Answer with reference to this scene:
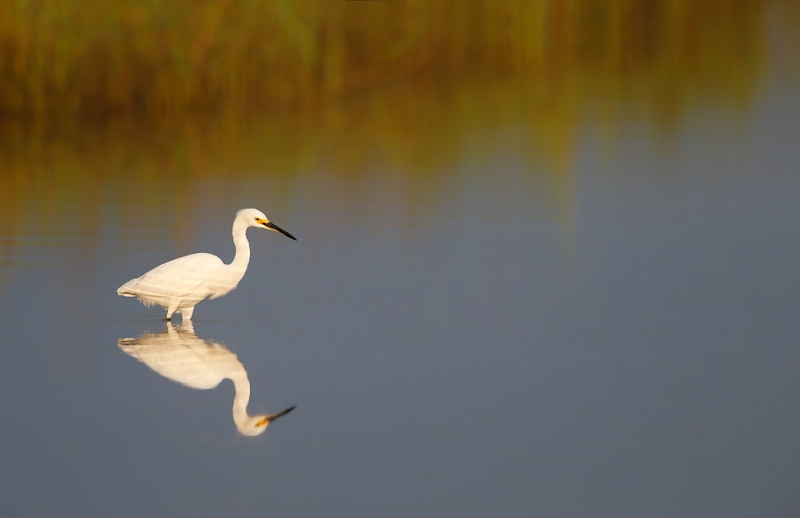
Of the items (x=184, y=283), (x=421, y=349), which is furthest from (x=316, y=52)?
(x=421, y=349)

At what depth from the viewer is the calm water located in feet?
13.5

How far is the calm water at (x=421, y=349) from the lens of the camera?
411cm

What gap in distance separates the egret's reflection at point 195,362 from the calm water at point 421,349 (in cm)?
3

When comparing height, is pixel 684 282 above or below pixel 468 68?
below

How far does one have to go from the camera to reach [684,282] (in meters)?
6.93

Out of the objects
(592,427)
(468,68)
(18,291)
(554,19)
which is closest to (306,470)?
(592,427)

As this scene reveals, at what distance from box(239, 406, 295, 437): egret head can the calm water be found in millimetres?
61

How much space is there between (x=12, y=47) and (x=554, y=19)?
11541mm

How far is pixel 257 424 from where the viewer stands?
459 cm

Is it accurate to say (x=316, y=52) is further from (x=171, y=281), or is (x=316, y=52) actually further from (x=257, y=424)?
(x=257, y=424)

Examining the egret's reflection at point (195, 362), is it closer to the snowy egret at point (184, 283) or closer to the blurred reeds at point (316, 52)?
the snowy egret at point (184, 283)

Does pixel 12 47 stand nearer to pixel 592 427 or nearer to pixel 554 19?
pixel 592 427

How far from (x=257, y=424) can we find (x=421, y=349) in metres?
1.22

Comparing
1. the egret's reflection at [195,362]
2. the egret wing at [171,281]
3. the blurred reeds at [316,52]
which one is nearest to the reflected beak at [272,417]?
the egret's reflection at [195,362]
